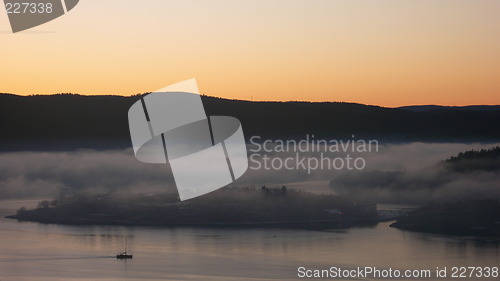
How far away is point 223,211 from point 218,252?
15.7 meters

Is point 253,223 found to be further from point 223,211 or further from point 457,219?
point 457,219

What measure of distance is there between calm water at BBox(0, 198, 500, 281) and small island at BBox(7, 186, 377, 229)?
3.85m

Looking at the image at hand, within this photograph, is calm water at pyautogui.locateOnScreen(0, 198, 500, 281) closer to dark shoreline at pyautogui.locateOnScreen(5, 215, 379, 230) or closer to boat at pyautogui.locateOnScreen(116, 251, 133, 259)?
boat at pyautogui.locateOnScreen(116, 251, 133, 259)

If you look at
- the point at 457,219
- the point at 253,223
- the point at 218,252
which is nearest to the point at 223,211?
the point at 253,223

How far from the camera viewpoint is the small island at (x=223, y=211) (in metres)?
49.3

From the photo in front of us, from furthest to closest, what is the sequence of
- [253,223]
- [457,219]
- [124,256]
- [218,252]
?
[253,223] < [457,219] < [218,252] < [124,256]

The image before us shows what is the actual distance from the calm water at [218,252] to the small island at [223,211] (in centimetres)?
385

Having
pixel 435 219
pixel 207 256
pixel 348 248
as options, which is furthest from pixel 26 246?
pixel 435 219

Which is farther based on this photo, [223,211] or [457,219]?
[223,211]

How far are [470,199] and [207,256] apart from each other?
19488 millimetres

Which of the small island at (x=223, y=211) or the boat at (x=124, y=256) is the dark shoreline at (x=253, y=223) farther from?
the boat at (x=124, y=256)

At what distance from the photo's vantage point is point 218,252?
35.0 m

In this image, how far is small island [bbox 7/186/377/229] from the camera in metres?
49.3

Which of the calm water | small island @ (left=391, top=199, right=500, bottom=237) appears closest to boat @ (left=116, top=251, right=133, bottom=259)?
the calm water
